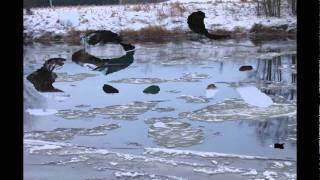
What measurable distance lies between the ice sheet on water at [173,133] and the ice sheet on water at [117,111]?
5.7 inches

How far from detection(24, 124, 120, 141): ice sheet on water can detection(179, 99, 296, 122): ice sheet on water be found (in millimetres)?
640

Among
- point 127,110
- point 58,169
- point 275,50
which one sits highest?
point 275,50

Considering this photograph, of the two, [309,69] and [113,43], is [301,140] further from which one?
[113,43]

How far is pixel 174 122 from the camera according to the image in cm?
348

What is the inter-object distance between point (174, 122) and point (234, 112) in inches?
18.7

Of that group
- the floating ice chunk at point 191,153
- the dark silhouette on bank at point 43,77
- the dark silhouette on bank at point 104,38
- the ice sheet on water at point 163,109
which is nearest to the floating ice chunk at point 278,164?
the floating ice chunk at point 191,153

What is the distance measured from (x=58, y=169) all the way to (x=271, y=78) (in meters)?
2.03

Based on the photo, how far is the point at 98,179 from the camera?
269 cm

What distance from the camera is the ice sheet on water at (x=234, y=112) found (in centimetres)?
343

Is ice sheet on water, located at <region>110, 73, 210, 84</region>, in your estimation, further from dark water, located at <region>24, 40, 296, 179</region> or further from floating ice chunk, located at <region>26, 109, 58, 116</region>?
floating ice chunk, located at <region>26, 109, 58, 116</region>

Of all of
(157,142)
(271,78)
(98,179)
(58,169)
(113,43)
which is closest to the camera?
(113,43)

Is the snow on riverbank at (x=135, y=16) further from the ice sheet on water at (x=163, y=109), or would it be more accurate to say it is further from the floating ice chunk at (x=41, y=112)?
the ice sheet on water at (x=163, y=109)
